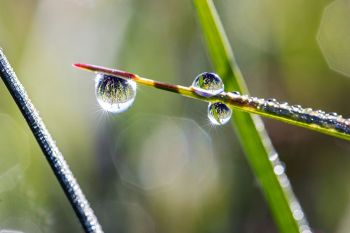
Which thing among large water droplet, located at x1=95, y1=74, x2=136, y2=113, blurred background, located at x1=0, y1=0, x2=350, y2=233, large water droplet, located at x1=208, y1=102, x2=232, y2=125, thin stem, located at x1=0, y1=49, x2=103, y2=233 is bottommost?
thin stem, located at x1=0, y1=49, x2=103, y2=233

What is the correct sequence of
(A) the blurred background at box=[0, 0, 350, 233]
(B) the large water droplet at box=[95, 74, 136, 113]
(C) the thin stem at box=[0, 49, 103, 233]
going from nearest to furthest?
(C) the thin stem at box=[0, 49, 103, 233], (B) the large water droplet at box=[95, 74, 136, 113], (A) the blurred background at box=[0, 0, 350, 233]

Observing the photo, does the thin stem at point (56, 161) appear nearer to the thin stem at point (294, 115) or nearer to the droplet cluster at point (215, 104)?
the thin stem at point (294, 115)

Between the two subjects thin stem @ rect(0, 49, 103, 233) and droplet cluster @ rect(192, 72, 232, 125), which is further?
droplet cluster @ rect(192, 72, 232, 125)

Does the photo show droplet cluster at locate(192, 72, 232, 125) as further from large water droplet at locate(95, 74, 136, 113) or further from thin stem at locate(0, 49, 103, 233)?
thin stem at locate(0, 49, 103, 233)

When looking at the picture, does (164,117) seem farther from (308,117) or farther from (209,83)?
(308,117)

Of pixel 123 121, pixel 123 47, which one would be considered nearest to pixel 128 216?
pixel 123 121

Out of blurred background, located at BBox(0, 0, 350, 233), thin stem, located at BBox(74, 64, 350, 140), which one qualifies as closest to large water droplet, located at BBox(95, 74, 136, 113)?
thin stem, located at BBox(74, 64, 350, 140)

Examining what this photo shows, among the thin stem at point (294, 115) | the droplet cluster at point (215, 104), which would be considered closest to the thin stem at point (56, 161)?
the thin stem at point (294, 115)
